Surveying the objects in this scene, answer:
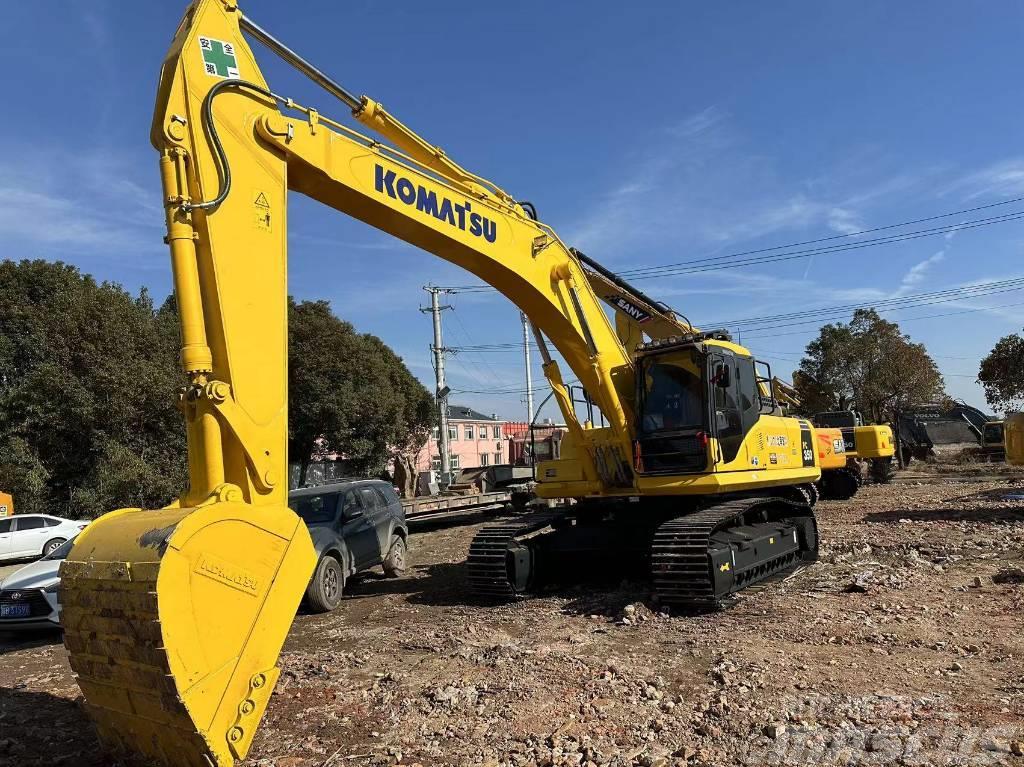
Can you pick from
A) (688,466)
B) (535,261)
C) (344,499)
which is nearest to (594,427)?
(688,466)

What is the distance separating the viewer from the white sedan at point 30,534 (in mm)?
18234

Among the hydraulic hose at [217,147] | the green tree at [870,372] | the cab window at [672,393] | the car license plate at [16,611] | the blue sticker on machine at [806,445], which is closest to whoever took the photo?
A: the hydraulic hose at [217,147]

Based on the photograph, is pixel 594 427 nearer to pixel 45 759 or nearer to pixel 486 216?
pixel 486 216

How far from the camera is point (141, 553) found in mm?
3936

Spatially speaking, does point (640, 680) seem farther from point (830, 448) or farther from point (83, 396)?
point (83, 396)

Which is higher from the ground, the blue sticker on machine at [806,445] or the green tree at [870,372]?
the green tree at [870,372]

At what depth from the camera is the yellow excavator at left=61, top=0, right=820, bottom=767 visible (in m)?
3.99

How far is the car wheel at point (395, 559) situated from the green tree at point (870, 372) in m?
25.4

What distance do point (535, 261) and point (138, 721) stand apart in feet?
19.5

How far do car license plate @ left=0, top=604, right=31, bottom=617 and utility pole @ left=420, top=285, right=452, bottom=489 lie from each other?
19.8m

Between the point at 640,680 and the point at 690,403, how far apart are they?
389 cm

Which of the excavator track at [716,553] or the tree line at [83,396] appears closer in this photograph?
the excavator track at [716,553]

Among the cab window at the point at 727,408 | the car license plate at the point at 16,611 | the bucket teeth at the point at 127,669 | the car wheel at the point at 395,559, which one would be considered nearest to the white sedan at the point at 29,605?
the car license plate at the point at 16,611

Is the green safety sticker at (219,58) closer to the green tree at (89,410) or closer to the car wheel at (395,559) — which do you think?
the car wheel at (395,559)
